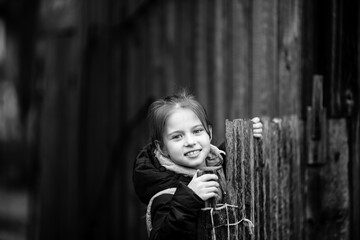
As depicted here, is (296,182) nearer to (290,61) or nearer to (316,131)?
(316,131)

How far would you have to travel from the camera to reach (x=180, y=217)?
2.04 metres

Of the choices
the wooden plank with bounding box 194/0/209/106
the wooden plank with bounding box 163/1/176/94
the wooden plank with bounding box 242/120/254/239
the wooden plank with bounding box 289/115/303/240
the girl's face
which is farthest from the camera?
the wooden plank with bounding box 163/1/176/94

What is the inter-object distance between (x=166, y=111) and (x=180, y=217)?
1.47 feet

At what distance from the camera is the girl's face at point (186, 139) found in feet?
7.07

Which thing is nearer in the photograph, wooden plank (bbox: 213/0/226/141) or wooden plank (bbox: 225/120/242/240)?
wooden plank (bbox: 225/120/242/240)

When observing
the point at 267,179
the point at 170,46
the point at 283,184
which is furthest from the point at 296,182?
the point at 170,46

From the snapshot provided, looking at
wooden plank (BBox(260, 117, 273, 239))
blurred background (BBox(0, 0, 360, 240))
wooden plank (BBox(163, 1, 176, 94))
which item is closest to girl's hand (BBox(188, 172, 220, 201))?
wooden plank (BBox(260, 117, 273, 239))

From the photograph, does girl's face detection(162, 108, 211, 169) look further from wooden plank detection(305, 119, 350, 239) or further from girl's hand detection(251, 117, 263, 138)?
wooden plank detection(305, 119, 350, 239)

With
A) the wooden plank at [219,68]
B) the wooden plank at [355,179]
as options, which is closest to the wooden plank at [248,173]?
the wooden plank at [355,179]

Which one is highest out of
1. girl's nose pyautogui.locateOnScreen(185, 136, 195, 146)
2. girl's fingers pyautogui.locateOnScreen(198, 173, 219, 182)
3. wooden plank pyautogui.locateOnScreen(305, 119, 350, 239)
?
A: girl's nose pyautogui.locateOnScreen(185, 136, 195, 146)

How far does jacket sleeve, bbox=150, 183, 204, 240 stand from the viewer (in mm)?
2049

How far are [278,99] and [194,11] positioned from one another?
1.24 metres

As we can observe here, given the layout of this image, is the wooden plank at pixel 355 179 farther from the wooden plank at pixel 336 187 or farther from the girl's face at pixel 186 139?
the girl's face at pixel 186 139

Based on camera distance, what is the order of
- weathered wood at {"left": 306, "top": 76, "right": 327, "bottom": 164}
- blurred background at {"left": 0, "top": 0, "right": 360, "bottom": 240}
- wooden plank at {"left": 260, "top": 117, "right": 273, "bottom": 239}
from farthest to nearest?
1. blurred background at {"left": 0, "top": 0, "right": 360, "bottom": 240}
2. weathered wood at {"left": 306, "top": 76, "right": 327, "bottom": 164}
3. wooden plank at {"left": 260, "top": 117, "right": 273, "bottom": 239}
